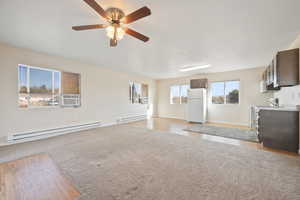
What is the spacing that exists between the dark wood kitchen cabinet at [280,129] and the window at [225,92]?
115 inches

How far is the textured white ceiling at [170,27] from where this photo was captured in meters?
1.71

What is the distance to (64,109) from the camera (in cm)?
399

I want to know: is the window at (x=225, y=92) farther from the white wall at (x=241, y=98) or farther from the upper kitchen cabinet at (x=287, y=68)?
the upper kitchen cabinet at (x=287, y=68)

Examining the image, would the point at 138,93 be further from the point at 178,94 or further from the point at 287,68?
the point at 287,68

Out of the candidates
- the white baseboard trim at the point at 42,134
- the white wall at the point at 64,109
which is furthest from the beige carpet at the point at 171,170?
the white wall at the point at 64,109

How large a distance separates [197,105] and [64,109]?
18.4 feet

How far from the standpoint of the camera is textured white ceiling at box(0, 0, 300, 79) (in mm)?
1711

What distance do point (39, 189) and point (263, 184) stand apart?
292cm

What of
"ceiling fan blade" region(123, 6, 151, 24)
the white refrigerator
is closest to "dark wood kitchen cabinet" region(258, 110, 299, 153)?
the white refrigerator

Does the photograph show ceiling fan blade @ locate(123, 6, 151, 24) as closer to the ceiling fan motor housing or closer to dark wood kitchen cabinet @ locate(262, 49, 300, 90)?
the ceiling fan motor housing

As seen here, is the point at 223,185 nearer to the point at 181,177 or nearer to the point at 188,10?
the point at 181,177

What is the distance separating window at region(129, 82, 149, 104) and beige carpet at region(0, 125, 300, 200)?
3.67m

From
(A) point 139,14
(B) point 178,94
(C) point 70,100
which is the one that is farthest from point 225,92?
(C) point 70,100

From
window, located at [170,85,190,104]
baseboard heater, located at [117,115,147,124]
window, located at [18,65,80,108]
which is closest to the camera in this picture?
window, located at [18,65,80,108]
